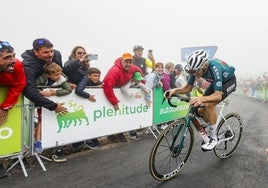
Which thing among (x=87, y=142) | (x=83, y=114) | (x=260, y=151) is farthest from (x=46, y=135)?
(x=260, y=151)

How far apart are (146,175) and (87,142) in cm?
211

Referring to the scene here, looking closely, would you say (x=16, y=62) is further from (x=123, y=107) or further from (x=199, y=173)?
(x=199, y=173)

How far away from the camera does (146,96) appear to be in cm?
703

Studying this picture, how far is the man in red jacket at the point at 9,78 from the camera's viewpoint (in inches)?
151

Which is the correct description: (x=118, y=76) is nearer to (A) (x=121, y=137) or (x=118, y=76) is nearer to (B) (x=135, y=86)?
(B) (x=135, y=86)

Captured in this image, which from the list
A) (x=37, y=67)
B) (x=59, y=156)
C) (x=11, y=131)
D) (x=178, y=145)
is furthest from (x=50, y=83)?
(x=178, y=145)

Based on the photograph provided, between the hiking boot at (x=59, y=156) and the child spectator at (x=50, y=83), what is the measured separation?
16.9 inches

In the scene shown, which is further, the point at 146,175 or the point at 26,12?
the point at 26,12

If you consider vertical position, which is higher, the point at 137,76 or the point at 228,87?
the point at 228,87

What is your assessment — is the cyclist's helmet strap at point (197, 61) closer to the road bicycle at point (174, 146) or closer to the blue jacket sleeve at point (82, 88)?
the road bicycle at point (174, 146)

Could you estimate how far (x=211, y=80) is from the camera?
462 cm

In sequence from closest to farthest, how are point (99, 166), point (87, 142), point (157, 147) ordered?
point (157, 147), point (99, 166), point (87, 142)

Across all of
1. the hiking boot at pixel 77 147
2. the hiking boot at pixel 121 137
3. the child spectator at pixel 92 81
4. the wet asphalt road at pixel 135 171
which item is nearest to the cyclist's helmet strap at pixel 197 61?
the wet asphalt road at pixel 135 171

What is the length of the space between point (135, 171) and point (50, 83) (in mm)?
2295
